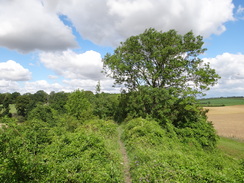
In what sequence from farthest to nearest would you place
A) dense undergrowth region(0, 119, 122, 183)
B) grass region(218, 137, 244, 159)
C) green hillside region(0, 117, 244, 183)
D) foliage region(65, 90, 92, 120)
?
foliage region(65, 90, 92, 120) < grass region(218, 137, 244, 159) < green hillside region(0, 117, 244, 183) < dense undergrowth region(0, 119, 122, 183)

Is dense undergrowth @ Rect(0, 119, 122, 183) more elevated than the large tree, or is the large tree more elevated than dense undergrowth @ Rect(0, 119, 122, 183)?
the large tree

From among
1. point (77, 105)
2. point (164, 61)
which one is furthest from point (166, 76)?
point (77, 105)

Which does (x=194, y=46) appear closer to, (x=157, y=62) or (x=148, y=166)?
(x=157, y=62)

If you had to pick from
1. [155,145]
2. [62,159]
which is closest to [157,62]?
[155,145]

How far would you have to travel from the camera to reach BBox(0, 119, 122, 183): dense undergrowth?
135 inches

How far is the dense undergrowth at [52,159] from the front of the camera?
11.3 ft

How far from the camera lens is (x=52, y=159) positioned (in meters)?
6.42

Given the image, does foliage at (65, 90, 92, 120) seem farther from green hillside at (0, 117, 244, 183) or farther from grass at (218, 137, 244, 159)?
grass at (218, 137, 244, 159)

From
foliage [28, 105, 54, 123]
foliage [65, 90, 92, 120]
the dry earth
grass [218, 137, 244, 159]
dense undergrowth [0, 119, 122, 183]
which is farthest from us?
foliage [28, 105, 54, 123]

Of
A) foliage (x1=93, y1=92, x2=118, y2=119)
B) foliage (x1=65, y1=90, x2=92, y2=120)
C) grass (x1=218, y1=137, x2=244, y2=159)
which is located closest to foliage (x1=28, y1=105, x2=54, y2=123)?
foliage (x1=65, y1=90, x2=92, y2=120)

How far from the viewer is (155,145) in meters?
10.5

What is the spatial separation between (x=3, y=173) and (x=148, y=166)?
549 cm

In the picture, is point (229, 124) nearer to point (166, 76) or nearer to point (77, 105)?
point (166, 76)

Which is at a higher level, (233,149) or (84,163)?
(84,163)
